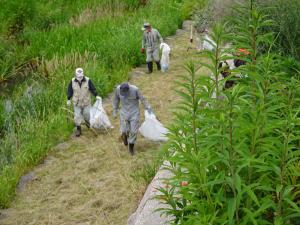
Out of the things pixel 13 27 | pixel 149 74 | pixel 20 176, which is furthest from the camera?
pixel 13 27

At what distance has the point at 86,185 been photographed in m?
7.89

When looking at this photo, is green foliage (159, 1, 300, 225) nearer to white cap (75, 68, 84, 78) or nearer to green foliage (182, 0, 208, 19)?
white cap (75, 68, 84, 78)

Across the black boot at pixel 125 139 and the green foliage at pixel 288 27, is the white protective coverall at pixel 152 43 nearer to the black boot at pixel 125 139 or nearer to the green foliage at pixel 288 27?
the black boot at pixel 125 139

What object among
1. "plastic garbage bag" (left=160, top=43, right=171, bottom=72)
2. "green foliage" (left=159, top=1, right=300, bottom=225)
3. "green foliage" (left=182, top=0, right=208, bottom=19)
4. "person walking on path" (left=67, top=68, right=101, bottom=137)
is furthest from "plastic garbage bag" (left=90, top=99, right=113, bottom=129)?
"green foliage" (left=182, top=0, right=208, bottom=19)

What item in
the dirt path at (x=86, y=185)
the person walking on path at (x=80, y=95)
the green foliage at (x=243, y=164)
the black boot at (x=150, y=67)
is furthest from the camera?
the black boot at (x=150, y=67)

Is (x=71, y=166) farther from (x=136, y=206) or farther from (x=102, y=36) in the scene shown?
(x=102, y=36)

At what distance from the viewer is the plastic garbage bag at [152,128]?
8.70 meters

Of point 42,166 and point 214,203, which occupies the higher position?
point 214,203

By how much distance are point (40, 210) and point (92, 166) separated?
4.37 feet

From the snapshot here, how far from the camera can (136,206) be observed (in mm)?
7004

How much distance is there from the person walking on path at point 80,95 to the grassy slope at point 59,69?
0.98 feet

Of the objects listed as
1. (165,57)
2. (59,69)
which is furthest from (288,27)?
(59,69)

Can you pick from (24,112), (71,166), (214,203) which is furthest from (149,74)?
(214,203)

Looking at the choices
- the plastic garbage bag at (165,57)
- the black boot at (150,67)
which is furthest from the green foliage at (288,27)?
the black boot at (150,67)
